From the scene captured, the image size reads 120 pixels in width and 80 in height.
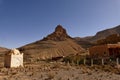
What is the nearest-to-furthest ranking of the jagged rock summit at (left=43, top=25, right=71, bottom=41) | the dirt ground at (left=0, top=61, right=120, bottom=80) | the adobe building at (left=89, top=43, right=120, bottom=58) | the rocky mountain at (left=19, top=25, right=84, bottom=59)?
1. the dirt ground at (left=0, top=61, right=120, bottom=80)
2. the adobe building at (left=89, top=43, right=120, bottom=58)
3. the rocky mountain at (left=19, top=25, right=84, bottom=59)
4. the jagged rock summit at (left=43, top=25, right=71, bottom=41)

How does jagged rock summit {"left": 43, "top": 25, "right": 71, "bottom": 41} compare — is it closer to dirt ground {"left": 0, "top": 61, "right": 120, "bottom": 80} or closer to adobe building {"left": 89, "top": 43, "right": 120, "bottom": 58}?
adobe building {"left": 89, "top": 43, "right": 120, "bottom": 58}

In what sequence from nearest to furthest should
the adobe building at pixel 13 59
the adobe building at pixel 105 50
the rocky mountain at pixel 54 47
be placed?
1. the adobe building at pixel 13 59
2. the adobe building at pixel 105 50
3. the rocky mountain at pixel 54 47

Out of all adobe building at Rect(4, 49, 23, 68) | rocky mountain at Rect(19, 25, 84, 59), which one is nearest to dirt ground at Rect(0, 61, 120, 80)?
adobe building at Rect(4, 49, 23, 68)

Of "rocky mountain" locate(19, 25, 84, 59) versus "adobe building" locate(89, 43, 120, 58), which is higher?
"rocky mountain" locate(19, 25, 84, 59)

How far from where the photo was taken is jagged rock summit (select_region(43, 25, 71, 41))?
11054 centimetres

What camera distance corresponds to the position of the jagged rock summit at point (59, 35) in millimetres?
110537

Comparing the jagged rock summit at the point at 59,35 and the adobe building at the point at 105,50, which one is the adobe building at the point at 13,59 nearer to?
the adobe building at the point at 105,50

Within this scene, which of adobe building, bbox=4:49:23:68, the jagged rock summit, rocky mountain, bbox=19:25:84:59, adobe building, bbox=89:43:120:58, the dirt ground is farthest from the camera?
the jagged rock summit

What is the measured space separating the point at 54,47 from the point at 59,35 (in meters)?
22.3

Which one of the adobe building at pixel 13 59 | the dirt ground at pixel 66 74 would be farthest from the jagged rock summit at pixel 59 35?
the dirt ground at pixel 66 74

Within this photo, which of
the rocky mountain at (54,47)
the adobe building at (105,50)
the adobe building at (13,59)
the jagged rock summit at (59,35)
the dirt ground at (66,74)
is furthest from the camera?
the jagged rock summit at (59,35)

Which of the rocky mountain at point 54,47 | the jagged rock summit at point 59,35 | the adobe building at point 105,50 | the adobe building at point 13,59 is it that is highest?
the jagged rock summit at point 59,35

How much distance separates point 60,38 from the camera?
11056 cm

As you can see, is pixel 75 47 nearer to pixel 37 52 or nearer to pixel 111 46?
pixel 37 52
